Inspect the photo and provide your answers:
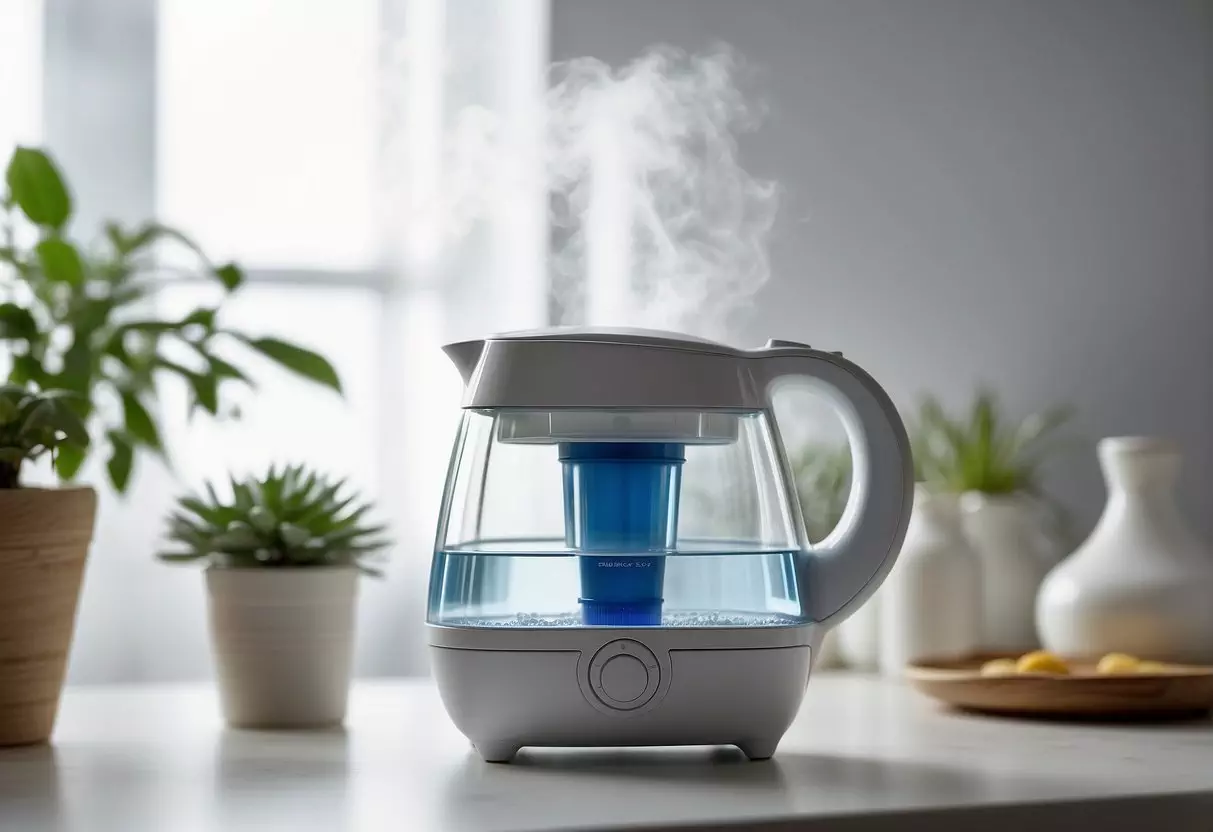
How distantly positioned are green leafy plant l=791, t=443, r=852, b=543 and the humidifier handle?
22.5 inches

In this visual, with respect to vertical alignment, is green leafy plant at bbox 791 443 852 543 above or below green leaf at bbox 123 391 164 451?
below

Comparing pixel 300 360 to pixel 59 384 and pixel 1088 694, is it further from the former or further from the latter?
pixel 1088 694

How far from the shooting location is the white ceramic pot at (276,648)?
95 centimetres

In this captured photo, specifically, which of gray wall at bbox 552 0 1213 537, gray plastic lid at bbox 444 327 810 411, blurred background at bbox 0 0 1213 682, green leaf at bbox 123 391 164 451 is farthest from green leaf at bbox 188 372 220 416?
gray wall at bbox 552 0 1213 537

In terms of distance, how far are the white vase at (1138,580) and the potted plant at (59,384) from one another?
71 cm

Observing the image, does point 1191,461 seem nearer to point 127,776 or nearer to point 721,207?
point 721,207

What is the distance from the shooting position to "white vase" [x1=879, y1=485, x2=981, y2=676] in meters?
1.26

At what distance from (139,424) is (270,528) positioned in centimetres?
24

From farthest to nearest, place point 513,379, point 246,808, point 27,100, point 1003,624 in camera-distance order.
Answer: point 27,100 → point 1003,624 → point 513,379 → point 246,808

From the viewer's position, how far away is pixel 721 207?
64.1 inches

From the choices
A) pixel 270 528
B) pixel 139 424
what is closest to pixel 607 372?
pixel 270 528

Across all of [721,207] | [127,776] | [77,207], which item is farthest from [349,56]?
[127,776]

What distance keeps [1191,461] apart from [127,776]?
54.3 inches

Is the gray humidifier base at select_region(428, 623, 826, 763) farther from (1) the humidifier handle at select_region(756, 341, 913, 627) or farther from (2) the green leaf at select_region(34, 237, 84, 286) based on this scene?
(2) the green leaf at select_region(34, 237, 84, 286)
